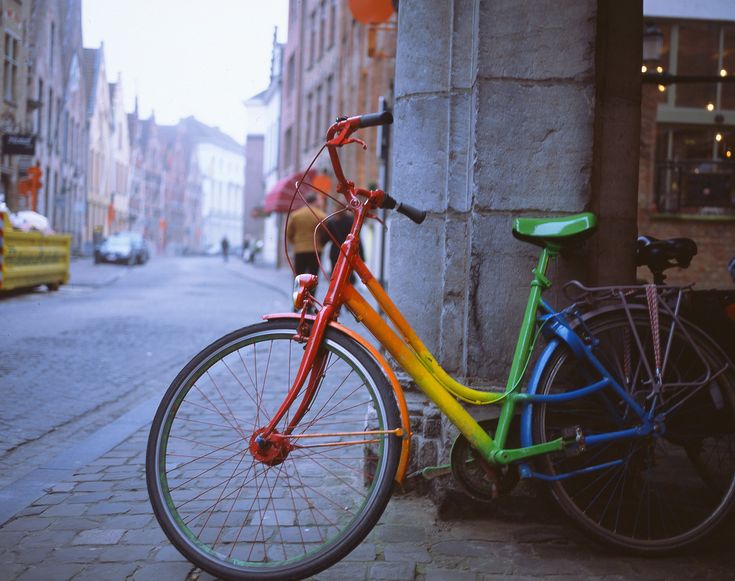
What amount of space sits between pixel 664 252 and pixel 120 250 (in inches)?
1534

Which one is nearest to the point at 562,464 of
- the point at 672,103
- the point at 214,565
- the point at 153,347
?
the point at 214,565

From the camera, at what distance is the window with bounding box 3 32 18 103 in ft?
108

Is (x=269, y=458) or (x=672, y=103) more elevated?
(x=672, y=103)

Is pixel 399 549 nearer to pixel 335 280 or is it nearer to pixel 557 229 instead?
pixel 335 280

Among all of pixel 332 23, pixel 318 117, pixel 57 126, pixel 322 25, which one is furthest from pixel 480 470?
pixel 57 126

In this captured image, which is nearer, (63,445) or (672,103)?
(63,445)

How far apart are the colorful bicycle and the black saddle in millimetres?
600

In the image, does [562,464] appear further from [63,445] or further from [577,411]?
[63,445]

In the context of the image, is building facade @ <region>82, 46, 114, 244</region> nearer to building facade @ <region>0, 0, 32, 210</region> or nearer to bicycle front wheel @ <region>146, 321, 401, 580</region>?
building facade @ <region>0, 0, 32, 210</region>

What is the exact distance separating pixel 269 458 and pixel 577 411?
1.09 meters

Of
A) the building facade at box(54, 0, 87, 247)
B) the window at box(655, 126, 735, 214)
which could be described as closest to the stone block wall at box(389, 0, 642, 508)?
the window at box(655, 126, 735, 214)

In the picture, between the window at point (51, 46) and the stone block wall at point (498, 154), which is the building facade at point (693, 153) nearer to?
the stone block wall at point (498, 154)

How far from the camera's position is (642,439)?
314 cm

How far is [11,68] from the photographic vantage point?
110 ft
